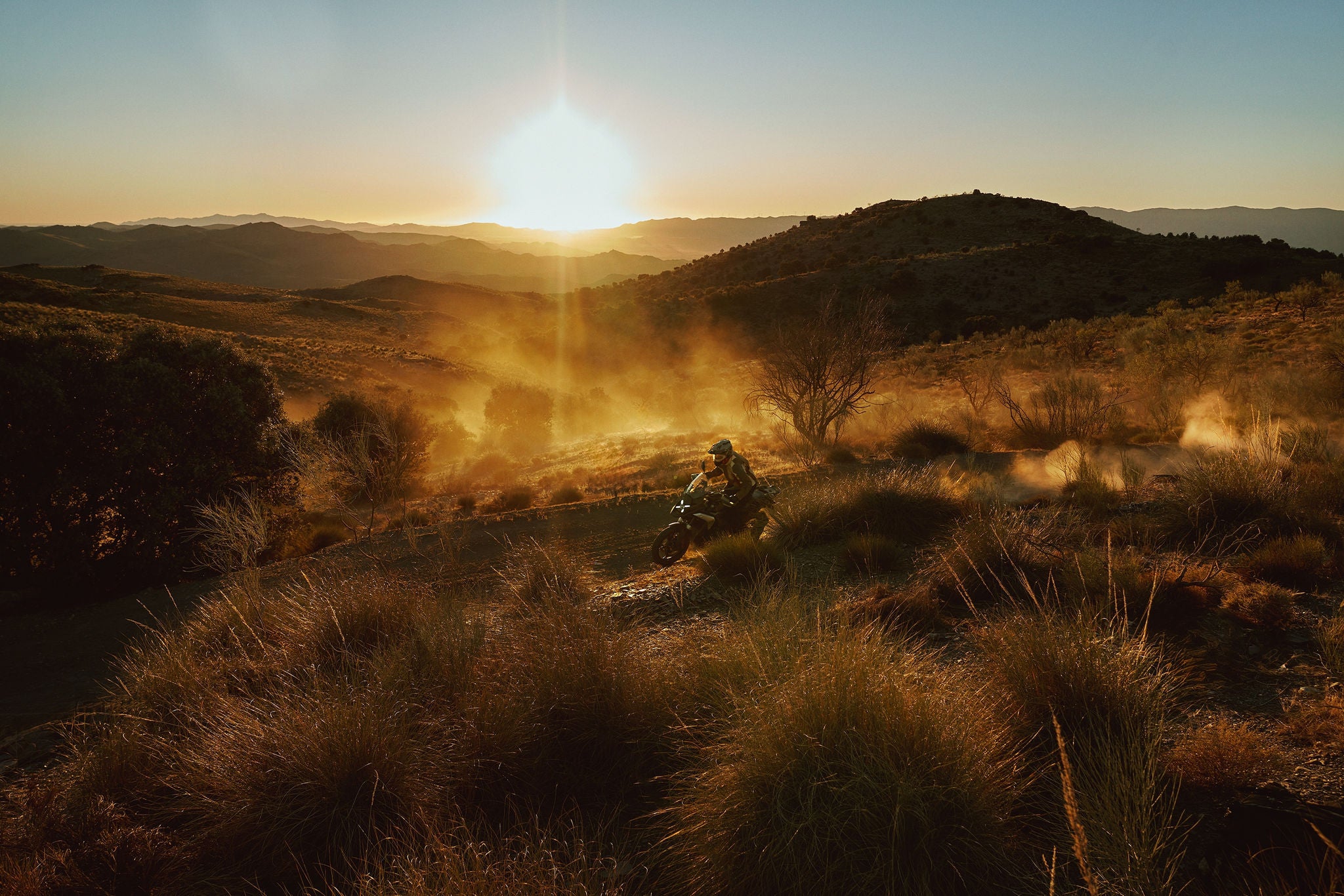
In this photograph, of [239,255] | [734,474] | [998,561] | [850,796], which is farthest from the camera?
[239,255]

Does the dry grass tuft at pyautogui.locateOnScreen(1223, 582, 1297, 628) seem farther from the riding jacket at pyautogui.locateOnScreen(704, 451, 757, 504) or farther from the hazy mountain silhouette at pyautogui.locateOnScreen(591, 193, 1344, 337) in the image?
the hazy mountain silhouette at pyautogui.locateOnScreen(591, 193, 1344, 337)

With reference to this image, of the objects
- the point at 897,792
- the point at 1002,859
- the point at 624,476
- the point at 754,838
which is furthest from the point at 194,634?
the point at 624,476

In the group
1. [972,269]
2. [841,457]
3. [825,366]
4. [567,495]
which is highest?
[972,269]

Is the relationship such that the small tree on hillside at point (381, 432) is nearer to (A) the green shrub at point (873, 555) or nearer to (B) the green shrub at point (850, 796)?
(A) the green shrub at point (873, 555)

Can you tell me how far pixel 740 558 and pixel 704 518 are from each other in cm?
133

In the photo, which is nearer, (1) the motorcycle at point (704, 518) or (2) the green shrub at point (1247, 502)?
(2) the green shrub at point (1247, 502)

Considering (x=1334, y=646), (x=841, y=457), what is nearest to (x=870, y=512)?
(x=1334, y=646)

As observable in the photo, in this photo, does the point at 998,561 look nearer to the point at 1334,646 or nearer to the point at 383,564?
the point at 1334,646

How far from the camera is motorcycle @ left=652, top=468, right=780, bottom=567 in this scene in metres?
9.66

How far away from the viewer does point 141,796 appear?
162 inches

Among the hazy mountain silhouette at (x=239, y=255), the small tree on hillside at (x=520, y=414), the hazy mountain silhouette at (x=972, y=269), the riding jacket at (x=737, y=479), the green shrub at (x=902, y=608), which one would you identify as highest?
the hazy mountain silhouette at (x=239, y=255)

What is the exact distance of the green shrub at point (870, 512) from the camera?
914 centimetres

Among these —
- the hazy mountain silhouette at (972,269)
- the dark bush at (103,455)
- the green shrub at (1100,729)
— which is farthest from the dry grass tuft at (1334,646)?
the hazy mountain silhouette at (972,269)

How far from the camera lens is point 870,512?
9.32 meters
